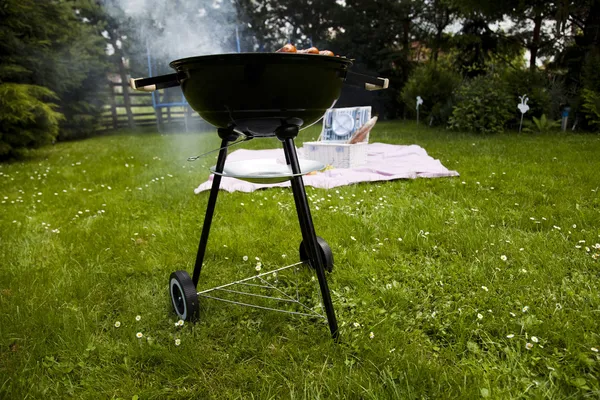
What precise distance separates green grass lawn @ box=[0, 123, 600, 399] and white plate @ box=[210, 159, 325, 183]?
0.59 metres

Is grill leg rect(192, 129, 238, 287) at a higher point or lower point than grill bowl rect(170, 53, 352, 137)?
lower

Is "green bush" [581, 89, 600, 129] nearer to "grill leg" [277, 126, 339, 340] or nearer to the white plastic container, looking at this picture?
the white plastic container

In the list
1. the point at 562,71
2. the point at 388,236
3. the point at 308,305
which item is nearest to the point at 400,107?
the point at 562,71

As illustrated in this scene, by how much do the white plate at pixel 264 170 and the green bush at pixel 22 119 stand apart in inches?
200

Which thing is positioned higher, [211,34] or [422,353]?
[211,34]

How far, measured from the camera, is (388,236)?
90.4 inches

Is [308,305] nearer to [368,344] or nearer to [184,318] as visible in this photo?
[368,344]

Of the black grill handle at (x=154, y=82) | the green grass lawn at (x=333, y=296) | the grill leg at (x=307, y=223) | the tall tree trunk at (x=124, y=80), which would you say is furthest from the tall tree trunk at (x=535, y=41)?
the tall tree trunk at (x=124, y=80)

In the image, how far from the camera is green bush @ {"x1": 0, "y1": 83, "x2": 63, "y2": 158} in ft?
16.9

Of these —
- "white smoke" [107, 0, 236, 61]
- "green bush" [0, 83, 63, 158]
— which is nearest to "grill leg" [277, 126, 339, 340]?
"white smoke" [107, 0, 236, 61]

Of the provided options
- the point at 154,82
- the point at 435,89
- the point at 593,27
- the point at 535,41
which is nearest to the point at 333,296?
the point at 154,82

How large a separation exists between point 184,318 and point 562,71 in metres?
9.37

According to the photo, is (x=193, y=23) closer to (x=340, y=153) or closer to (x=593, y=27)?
(x=340, y=153)

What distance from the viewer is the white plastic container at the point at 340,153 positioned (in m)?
4.29
